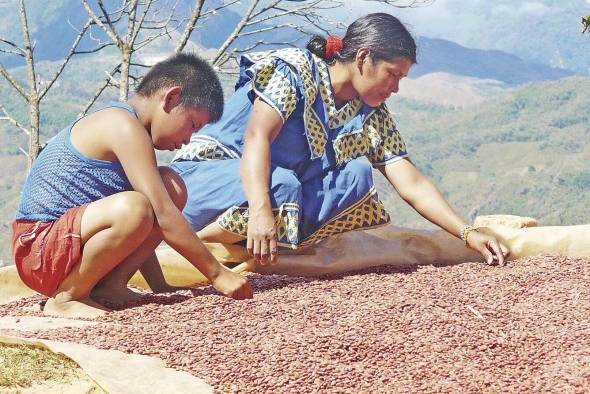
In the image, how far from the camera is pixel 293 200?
3521mm

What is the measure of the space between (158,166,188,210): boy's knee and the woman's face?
3.19 feet

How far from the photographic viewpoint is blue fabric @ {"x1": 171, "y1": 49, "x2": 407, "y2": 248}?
3543 mm

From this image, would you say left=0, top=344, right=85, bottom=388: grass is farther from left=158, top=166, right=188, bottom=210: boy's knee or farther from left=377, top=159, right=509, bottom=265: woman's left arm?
left=377, top=159, right=509, bottom=265: woman's left arm

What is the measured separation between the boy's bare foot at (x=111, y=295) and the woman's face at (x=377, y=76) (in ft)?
4.34

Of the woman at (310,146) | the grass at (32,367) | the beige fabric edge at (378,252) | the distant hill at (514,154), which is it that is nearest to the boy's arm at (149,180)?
the woman at (310,146)

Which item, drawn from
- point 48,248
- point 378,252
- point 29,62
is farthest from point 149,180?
point 29,62

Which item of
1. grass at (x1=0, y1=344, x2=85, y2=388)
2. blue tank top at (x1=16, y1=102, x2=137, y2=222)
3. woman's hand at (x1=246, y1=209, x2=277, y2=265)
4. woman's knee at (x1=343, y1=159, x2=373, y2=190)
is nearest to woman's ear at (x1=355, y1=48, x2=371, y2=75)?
woman's knee at (x1=343, y1=159, x2=373, y2=190)

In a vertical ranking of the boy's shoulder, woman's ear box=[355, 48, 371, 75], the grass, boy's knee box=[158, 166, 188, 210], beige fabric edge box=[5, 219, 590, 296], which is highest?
the boy's shoulder

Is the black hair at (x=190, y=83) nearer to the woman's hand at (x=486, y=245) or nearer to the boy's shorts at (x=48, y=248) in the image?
the boy's shorts at (x=48, y=248)

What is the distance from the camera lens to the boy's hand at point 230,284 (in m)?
3.01

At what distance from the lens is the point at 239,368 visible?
2357 millimetres

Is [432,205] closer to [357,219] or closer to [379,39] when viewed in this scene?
[357,219]

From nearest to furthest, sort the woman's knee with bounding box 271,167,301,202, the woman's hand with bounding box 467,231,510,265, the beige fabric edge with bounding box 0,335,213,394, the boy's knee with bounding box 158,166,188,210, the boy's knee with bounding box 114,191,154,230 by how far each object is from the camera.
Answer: the beige fabric edge with bounding box 0,335,213,394 < the boy's knee with bounding box 114,191,154,230 < the boy's knee with bounding box 158,166,188,210 < the woman's knee with bounding box 271,167,301,202 < the woman's hand with bounding box 467,231,510,265

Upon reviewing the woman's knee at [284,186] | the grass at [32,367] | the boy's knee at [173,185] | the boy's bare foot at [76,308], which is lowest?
the boy's bare foot at [76,308]
